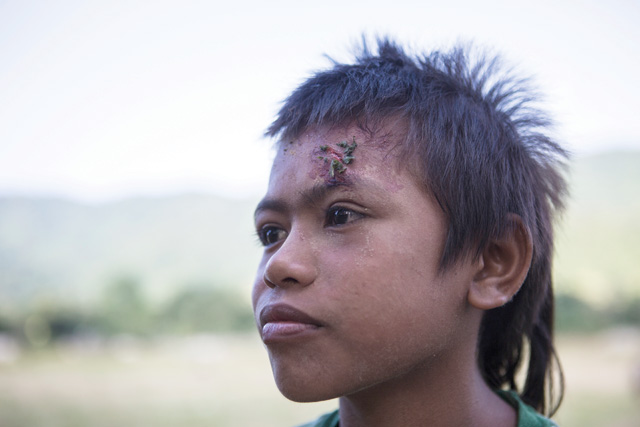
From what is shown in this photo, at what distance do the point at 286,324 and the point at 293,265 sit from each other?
162mm

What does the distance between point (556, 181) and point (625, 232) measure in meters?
23.7

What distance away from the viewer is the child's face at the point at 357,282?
1.47 meters

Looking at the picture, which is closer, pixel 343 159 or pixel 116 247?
pixel 343 159

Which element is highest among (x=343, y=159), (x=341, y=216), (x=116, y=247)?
(x=116, y=247)

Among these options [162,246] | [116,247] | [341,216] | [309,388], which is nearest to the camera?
[309,388]

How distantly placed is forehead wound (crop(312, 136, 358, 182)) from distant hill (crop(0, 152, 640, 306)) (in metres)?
10.3

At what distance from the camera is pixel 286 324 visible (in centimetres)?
150

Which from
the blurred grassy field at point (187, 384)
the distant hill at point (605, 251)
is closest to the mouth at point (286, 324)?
the blurred grassy field at point (187, 384)

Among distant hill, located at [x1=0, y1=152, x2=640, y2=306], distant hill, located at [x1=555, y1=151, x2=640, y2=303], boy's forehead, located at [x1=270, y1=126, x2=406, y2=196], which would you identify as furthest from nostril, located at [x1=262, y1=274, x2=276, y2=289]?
distant hill, located at [x1=555, y1=151, x2=640, y2=303]

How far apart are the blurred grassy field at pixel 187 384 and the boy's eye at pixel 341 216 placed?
22.4 feet

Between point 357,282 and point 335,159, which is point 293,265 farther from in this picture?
point 335,159

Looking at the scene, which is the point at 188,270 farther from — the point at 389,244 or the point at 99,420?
the point at 389,244

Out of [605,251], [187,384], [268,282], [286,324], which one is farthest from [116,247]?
[286,324]

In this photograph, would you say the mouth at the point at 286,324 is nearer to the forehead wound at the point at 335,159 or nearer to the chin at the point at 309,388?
the chin at the point at 309,388
